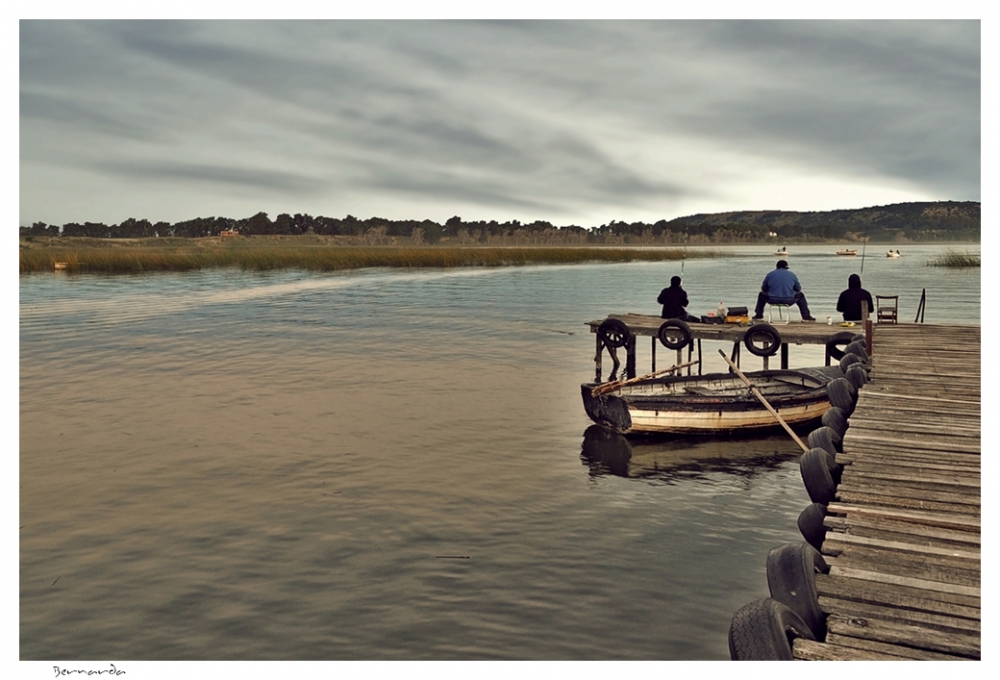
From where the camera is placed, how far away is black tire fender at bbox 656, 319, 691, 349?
69.4 feet

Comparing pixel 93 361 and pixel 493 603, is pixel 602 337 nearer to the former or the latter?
pixel 493 603

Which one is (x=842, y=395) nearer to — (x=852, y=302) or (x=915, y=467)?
(x=915, y=467)

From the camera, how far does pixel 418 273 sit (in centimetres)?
8569

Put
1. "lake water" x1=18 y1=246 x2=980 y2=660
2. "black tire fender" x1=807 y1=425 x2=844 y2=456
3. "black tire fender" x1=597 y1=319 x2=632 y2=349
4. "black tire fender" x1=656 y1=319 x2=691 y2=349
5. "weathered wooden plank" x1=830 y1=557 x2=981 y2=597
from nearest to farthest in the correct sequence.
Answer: "weathered wooden plank" x1=830 y1=557 x2=981 y2=597 < "lake water" x1=18 y1=246 x2=980 y2=660 < "black tire fender" x1=807 y1=425 x2=844 y2=456 < "black tire fender" x1=656 y1=319 x2=691 y2=349 < "black tire fender" x1=597 y1=319 x2=632 y2=349

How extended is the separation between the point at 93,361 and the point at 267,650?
22.9m

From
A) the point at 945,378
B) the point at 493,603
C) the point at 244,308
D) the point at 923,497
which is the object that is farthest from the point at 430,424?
the point at 244,308

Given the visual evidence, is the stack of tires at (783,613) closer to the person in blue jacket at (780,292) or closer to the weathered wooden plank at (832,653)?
the weathered wooden plank at (832,653)

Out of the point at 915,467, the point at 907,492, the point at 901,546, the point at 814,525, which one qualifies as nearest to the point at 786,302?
the point at 915,467

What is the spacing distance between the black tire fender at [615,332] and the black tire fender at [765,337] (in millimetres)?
3242

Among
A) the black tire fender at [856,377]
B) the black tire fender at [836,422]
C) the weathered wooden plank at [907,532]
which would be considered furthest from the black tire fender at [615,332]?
the weathered wooden plank at [907,532]

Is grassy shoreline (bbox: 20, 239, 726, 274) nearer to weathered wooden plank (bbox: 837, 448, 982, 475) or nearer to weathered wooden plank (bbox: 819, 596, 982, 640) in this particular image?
weathered wooden plank (bbox: 837, 448, 982, 475)

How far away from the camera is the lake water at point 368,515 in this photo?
8898 mm

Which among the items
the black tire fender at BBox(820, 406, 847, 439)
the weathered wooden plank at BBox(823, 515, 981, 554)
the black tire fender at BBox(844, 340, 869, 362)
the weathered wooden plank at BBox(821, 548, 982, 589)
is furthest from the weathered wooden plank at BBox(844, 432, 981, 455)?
Result: the black tire fender at BBox(844, 340, 869, 362)

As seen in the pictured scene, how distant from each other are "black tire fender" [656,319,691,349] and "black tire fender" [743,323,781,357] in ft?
5.28
